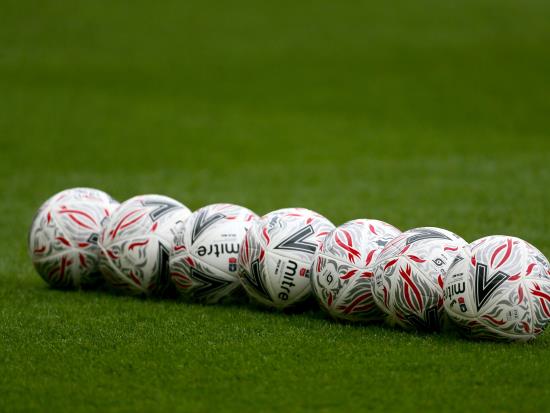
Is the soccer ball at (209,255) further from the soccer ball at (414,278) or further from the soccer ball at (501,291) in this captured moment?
the soccer ball at (501,291)

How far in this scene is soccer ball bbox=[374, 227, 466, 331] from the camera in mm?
7758

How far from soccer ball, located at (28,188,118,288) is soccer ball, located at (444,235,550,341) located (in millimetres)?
4262

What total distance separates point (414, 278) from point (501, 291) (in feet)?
2.52

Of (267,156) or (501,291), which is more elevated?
(267,156)

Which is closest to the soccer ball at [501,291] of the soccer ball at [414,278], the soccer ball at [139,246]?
the soccer ball at [414,278]

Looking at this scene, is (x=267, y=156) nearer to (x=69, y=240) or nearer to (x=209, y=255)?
(x=69, y=240)

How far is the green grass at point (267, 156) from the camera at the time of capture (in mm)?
6758

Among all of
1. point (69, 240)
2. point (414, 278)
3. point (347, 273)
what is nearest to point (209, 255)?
point (347, 273)

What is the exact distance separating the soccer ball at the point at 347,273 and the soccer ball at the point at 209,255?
1.11m

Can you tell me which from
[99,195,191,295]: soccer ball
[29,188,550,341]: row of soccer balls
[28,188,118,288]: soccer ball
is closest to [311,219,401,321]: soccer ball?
[29,188,550,341]: row of soccer balls

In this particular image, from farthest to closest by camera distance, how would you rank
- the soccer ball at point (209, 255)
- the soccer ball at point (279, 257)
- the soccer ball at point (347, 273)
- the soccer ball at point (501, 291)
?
the soccer ball at point (209, 255)
the soccer ball at point (279, 257)
the soccer ball at point (347, 273)
the soccer ball at point (501, 291)

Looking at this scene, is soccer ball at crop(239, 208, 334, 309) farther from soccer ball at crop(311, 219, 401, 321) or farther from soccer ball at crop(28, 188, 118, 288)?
soccer ball at crop(28, 188, 118, 288)

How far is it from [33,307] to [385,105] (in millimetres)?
22879

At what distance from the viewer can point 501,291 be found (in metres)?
7.34
